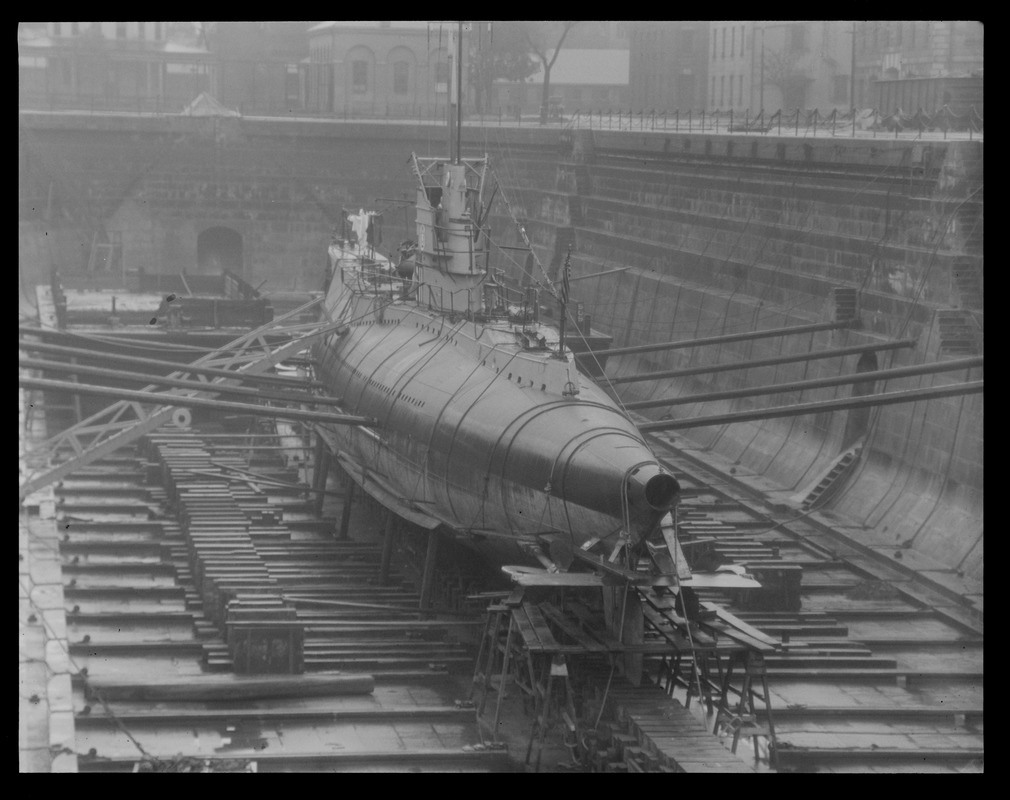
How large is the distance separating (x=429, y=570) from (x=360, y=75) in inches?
2662

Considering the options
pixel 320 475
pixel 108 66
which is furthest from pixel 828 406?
pixel 108 66

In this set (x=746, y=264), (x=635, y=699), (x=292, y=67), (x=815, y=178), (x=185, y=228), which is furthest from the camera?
(x=292, y=67)

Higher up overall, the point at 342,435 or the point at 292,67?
the point at 292,67

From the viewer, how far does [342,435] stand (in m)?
38.5

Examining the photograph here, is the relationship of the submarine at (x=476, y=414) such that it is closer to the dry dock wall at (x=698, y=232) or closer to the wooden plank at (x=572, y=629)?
the wooden plank at (x=572, y=629)

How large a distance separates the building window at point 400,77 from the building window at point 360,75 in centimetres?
159

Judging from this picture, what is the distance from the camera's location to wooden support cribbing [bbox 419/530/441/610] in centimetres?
3044

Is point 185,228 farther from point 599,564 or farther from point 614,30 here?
point 599,564

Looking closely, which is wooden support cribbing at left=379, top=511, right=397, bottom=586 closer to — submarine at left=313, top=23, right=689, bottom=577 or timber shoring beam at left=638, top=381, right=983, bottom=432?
submarine at left=313, top=23, right=689, bottom=577

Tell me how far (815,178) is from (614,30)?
2730 inches

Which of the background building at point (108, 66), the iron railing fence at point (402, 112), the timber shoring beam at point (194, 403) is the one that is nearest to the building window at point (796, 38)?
the iron railing fence at point (402, 112)

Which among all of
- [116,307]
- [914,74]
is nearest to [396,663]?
[116,307]

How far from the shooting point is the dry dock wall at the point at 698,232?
125ft

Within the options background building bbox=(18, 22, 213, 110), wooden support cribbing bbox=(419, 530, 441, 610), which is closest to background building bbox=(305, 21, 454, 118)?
background building bbox=(18, 22, 213, 110)
